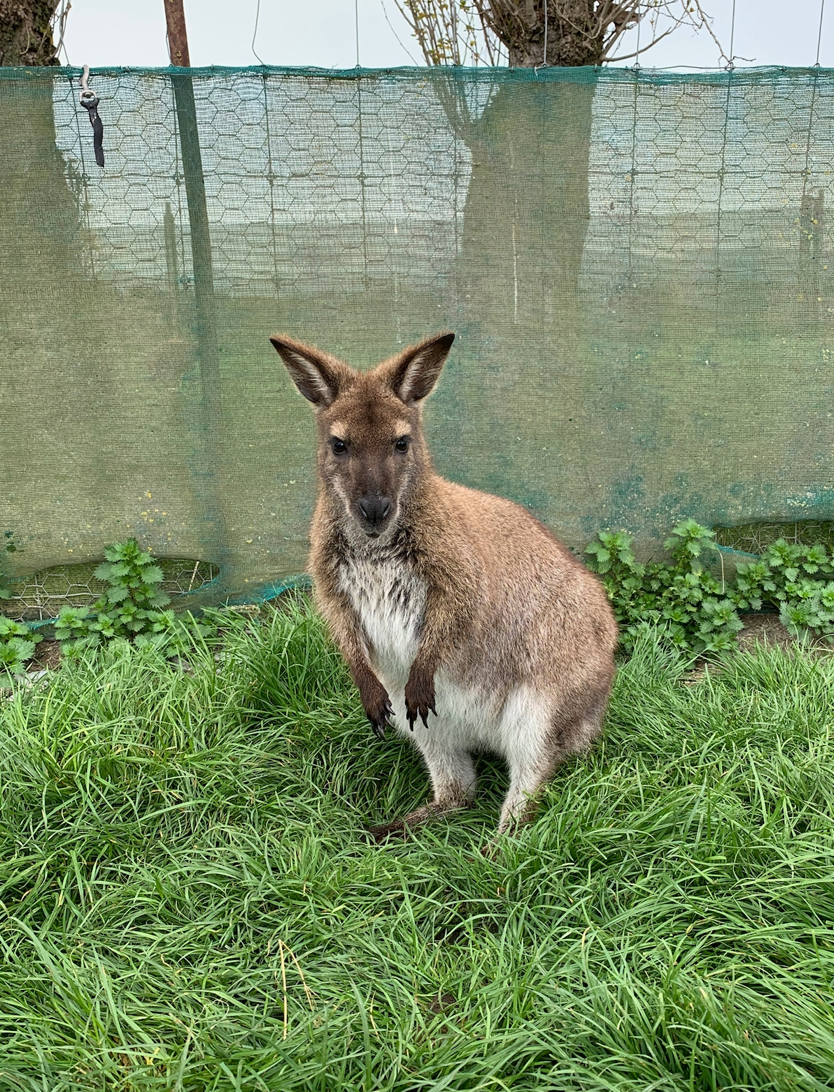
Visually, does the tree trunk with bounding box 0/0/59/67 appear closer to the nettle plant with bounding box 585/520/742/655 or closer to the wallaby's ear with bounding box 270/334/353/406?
the wallaby's ear with bounding box 270/334/353/406

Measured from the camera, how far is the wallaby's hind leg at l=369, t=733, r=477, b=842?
3.43 m

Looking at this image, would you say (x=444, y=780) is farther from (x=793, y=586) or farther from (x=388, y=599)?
(x=793, y=586)

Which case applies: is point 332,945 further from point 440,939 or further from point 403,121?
point 403,121

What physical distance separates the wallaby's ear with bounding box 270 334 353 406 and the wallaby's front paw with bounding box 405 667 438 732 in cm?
105

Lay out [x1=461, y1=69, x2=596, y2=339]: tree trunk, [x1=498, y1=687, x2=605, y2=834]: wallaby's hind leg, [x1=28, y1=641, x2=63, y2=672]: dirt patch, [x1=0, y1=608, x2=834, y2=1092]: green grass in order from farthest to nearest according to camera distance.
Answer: [x1=28, y1=641, x2=63, y2=672]: dirt patch < [x1=461, y1=69, x2=596, y2=339]: tree trunk < [x1=498, y1=687, x2=605, y2=834]: wallaby's hind leg < [x1=0, y1=608, x2=834, y2=1092]: green grass

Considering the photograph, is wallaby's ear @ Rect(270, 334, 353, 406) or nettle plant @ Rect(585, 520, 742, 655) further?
nettle plant @ Rect(585, 520, 742, 655)

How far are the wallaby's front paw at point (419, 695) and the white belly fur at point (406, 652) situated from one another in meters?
0.11

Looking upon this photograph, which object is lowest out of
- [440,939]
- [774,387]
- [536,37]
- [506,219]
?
[440,939]

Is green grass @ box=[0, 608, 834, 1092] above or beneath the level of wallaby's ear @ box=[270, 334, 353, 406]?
beneath

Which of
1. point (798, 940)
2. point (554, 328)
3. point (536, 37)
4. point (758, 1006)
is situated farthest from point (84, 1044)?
point (536, 37)

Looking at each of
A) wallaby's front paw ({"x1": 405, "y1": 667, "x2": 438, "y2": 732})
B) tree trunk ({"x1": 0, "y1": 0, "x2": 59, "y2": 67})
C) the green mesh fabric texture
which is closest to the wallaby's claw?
wallaby's front paw ({"x1": 405, "y1": 667, "x2": 438, "y2": 732})

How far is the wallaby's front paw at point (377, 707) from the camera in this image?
10.6 feet

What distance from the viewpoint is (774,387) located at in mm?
5000

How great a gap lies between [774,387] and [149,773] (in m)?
3.89
